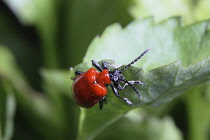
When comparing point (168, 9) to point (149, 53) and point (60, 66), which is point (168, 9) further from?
point (60, 66)

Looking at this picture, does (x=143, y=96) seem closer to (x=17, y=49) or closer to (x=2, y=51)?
(x=2, y=51)

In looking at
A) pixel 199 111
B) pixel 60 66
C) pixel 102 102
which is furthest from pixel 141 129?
pixel 60 66

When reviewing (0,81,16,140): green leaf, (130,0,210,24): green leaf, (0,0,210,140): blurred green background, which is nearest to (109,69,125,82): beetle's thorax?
(0,0,210,140): blurred green background

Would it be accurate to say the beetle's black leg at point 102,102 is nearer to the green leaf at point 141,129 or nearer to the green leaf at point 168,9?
the green leaf at point 141,129

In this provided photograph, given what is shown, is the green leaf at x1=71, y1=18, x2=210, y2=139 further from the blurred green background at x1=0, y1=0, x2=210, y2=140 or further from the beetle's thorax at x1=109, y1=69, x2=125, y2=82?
the blurred green background at x1=0, y1=0, x2=210, y2=140

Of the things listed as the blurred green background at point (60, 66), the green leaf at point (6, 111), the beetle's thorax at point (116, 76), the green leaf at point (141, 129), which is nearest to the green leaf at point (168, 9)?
the blurred green background at point (60, 66)

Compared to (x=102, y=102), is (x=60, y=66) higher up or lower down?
higher up
